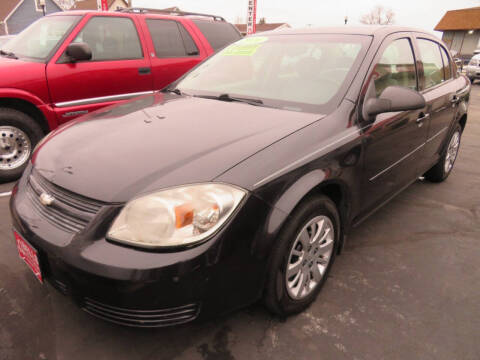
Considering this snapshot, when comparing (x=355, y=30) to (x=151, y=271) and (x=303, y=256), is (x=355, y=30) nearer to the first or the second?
(x=303, y=256)

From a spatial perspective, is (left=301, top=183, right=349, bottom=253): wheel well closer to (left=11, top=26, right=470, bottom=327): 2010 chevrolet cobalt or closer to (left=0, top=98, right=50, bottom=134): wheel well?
(left=11, top=26, right=470, bottom=327): 2010 chevrolet cobalt

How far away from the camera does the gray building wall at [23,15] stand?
33.6 meters

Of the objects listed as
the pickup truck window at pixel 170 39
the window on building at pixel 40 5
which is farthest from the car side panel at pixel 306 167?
the window on building at pixel 40 5

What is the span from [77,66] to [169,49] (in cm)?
126

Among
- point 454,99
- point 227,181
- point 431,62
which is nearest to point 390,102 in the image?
point 227,181

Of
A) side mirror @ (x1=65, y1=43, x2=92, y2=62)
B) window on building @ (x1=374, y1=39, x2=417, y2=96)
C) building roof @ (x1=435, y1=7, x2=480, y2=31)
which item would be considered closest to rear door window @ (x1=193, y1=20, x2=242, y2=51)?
side mirror @ (x1=65, y1=43, x2=92, y2=62)

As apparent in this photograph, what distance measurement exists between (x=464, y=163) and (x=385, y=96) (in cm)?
363

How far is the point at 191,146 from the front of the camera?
1780 mm

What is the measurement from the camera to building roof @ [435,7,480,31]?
38.9m

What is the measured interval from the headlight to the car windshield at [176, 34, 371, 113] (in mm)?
942

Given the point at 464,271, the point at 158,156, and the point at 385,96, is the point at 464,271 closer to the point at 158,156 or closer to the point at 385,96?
the point at 385,96

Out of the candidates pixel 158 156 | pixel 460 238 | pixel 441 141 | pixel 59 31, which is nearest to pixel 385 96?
pixel 158 156

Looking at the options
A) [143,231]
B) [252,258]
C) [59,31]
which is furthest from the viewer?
[59,31]

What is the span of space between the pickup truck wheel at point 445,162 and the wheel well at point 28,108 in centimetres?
424
